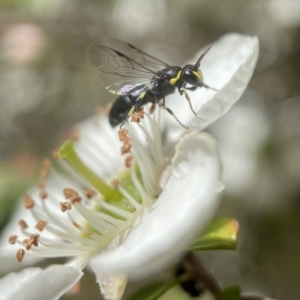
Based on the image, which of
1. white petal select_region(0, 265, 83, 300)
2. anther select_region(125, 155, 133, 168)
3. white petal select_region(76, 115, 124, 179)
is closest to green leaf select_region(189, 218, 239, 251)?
white petal select_region(0, 265, 83, 300)

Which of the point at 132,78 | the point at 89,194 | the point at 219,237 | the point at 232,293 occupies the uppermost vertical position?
the point at 132,78

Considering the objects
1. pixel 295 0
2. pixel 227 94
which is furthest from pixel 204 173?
pixel 295 0

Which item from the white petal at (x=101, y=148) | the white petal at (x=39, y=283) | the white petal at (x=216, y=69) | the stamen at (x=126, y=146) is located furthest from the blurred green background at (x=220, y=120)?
the white petal at (x=39, y=283)

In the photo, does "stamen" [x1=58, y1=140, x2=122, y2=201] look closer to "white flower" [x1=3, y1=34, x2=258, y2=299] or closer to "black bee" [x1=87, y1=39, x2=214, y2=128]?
"white flower" [x1=3, y1=34, x2=258, y2=299]

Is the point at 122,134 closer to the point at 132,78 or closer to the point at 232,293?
the point at 132,78

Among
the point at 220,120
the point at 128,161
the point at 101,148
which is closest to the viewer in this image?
Result: the point at 128,161

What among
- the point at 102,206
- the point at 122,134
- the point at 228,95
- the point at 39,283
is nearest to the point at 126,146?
the point at 122,134

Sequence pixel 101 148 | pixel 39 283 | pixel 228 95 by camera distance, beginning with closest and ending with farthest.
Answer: pixel 39 283 < pixel 228 95 < pixel 101 148

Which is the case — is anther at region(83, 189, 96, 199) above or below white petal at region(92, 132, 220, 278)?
below
